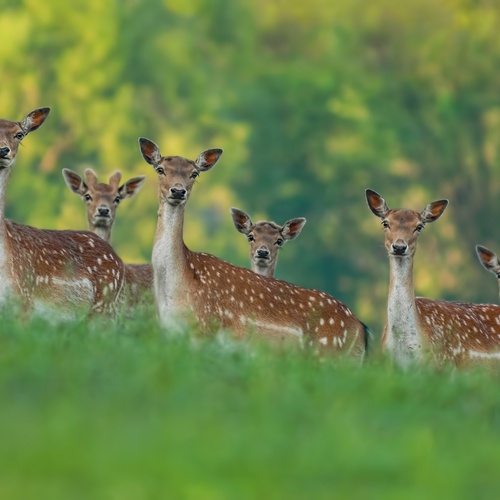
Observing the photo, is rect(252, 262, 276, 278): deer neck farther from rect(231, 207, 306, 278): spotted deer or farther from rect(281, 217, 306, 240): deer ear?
rect(281, 217, 306, 240): deer ear

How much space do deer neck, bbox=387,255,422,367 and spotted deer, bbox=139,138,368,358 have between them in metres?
0.31

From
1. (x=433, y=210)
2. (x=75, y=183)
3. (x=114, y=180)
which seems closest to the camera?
(x=433, y=210)

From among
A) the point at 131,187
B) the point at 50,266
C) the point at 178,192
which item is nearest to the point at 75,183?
the point at 131,187

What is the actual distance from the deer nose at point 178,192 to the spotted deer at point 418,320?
4.83 feet

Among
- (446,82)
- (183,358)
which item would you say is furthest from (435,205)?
(446,82)

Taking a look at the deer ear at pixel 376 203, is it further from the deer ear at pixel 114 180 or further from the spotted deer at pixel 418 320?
the deer ear at pixel 114 180

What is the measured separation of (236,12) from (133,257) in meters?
10.3

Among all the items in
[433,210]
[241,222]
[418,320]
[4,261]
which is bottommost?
[4,261]

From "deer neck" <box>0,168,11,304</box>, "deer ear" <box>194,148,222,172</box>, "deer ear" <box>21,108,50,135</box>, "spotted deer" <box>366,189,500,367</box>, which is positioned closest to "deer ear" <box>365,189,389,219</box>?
"spotted deer" <box>366,189,500,367</box>

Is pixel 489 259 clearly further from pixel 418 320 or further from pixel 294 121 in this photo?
pixel 294 121

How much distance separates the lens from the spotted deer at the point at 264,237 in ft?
44.7

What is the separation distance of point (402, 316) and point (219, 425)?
541 cm

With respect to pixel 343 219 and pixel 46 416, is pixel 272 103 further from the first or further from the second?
pixel 46 416

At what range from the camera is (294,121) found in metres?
39.5
